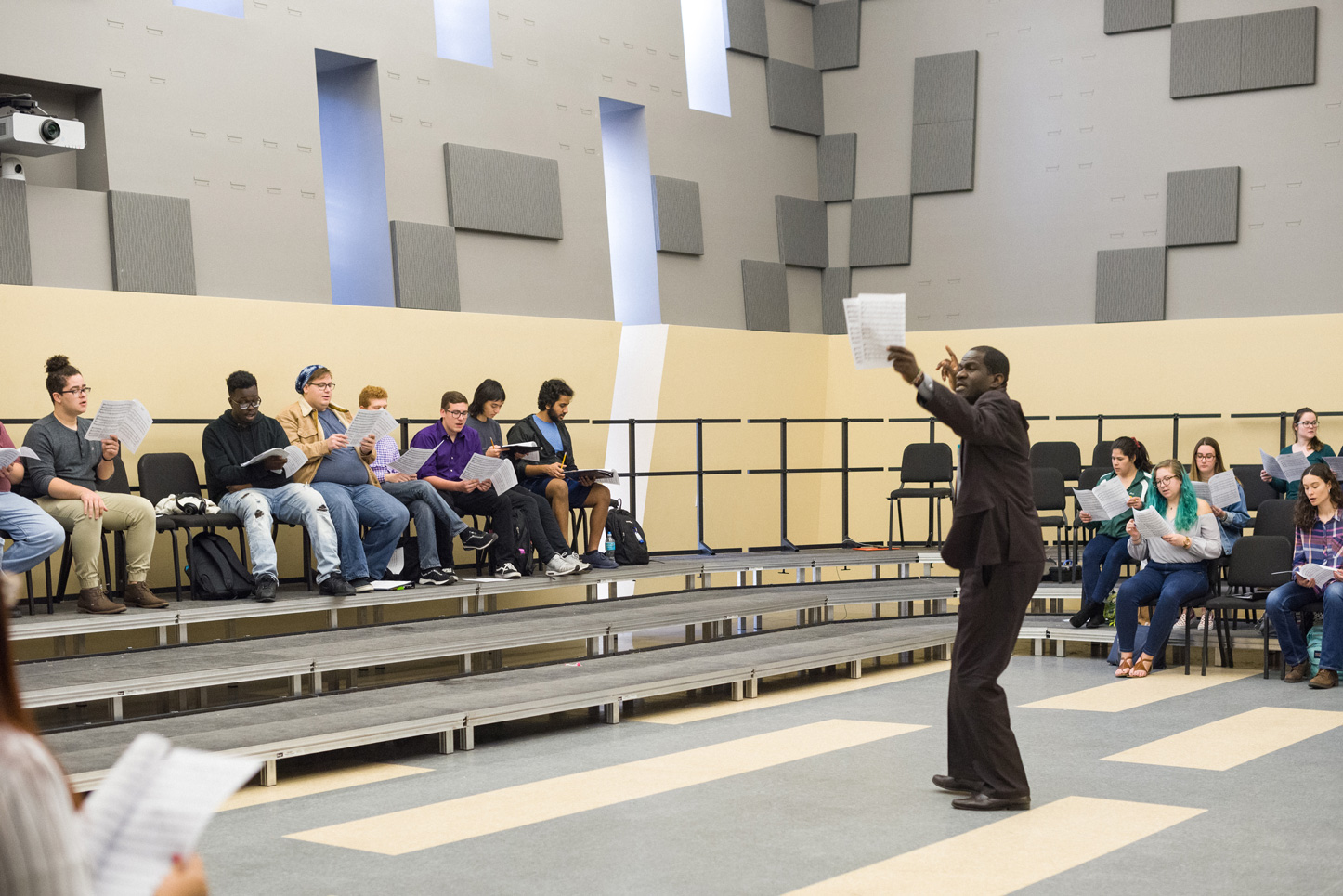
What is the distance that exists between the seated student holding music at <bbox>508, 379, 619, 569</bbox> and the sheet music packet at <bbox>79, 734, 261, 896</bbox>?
619 centimetres

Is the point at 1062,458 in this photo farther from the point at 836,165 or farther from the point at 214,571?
the point at 214,571

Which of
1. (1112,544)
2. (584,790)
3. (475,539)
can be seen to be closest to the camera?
(584,790)

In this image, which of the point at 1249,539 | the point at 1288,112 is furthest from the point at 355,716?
the point at 1288,112

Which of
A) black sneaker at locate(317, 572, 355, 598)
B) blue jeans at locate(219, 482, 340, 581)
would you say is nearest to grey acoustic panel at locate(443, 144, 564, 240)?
blue jeans at locate(219, 482, 340, 581)

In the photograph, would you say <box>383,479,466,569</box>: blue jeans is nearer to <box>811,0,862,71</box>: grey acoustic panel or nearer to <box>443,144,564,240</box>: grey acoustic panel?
<box>443,144,564,240</box>: grey acoustic panel

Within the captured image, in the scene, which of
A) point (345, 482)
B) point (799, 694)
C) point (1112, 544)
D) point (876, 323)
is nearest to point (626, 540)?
point (799, 694)

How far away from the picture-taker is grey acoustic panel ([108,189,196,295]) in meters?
6.89

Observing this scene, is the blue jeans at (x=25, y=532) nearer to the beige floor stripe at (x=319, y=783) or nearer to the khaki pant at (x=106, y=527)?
the khaki pant at (x=106, y=527)

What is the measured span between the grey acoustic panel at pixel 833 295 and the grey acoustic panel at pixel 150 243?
6.11m

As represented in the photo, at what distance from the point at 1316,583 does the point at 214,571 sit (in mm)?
5223

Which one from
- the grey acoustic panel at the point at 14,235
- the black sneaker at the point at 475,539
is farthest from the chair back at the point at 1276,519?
the grey acoustic panel at the point at 14,235

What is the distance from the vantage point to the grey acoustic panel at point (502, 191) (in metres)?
8.78

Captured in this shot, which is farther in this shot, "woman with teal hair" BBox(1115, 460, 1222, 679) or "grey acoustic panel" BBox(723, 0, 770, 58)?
"grey acoustic panel" BBox(723, 0, 770, 58)

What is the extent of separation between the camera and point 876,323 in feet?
11.8
